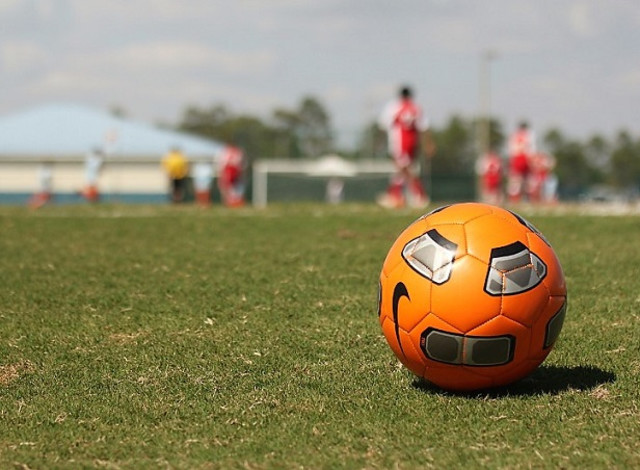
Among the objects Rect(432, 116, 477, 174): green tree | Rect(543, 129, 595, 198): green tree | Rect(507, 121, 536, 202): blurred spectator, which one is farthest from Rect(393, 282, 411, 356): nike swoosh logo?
Rect(543, 129, 595, 198): green tree

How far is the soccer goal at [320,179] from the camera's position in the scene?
4038cm

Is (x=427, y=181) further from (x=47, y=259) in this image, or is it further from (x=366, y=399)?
(x=366, y=399)

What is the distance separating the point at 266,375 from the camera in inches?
216

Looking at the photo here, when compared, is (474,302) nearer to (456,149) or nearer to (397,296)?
(397,296)

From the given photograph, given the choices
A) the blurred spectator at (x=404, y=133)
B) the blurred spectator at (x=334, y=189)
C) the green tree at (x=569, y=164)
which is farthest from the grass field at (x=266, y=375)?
the green tree at (x=569, y=164)

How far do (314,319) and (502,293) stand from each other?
2.37 m

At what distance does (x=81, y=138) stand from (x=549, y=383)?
171 ft

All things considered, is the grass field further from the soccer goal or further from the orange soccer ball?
the soccer goal

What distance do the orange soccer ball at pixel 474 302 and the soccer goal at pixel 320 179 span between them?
34662 mm

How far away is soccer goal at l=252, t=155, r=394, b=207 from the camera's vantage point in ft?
132

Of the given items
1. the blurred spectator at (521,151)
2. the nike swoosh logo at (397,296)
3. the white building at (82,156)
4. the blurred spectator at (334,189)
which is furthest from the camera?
the white building at (82,156)

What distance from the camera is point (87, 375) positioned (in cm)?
555

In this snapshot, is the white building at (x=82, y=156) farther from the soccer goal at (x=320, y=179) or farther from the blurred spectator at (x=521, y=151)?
the blurred spectator at (x=521, y=151)

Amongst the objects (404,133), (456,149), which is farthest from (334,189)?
(404,133)
